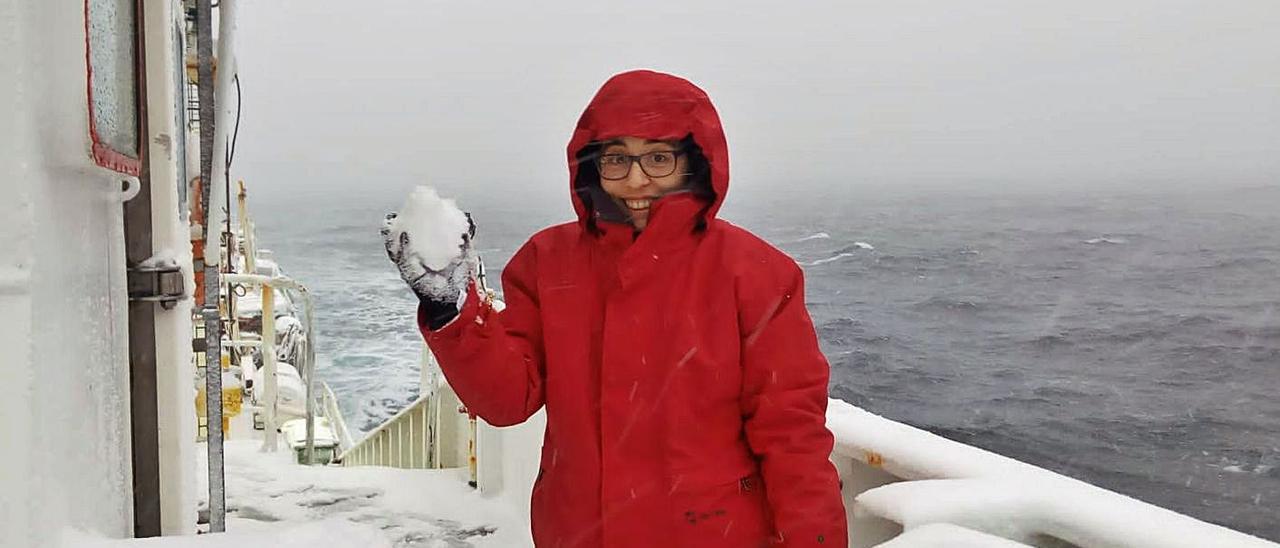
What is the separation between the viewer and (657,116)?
1.49m

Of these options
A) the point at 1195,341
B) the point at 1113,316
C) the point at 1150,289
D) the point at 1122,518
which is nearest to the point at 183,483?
the point at 1122,518

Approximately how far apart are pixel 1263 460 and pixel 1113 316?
622 centimetres

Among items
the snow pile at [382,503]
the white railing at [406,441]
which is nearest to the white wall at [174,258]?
the snow pile at [382,503]

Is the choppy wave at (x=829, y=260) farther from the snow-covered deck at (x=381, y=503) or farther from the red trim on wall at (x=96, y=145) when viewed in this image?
the red trim on wall at (x=96, y=145)

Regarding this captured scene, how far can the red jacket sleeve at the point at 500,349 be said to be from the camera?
4.45 ft

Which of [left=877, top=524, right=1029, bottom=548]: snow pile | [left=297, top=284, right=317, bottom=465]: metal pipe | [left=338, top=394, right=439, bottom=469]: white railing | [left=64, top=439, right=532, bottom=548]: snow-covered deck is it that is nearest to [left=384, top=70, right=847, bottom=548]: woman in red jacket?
[left=877, top=524, right=1029, bottom=548]: snow pile

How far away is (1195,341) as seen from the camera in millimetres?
14367

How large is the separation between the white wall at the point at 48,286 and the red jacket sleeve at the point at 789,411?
0.88 meters

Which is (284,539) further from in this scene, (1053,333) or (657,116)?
(1053,333)

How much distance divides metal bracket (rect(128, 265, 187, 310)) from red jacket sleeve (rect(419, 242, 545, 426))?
0.59m

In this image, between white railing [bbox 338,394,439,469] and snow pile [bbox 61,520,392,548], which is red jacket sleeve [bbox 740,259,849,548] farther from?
white railing [bbox 338,394,439,469]

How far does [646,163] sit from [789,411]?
44 centimetres

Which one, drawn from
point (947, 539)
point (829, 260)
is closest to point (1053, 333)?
point (829, 260)

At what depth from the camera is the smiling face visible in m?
1.51
